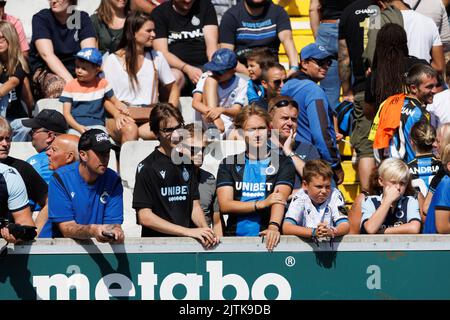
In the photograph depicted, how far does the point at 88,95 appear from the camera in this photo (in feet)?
32.6

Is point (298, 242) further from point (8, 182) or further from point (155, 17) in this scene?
point (155, 17)

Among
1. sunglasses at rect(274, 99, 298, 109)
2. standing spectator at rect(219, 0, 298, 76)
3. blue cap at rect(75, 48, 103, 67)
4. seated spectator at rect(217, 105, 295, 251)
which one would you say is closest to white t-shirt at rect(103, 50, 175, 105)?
blue cap at rect(75, 48, 103, 67)

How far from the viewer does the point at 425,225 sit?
25.5 ft

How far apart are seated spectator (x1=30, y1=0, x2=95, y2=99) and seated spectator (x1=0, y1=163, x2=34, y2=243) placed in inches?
126

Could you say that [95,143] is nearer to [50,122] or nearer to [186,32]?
[50,122]

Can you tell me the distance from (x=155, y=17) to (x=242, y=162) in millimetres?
3280

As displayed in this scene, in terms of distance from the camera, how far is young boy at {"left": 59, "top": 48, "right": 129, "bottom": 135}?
9.88m

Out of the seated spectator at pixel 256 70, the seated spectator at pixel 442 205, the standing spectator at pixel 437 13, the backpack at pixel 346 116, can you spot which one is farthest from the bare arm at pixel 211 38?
the seated spectator at pixel 442 205

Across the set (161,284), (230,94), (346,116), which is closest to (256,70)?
(230,94)

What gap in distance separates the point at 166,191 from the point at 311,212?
3.43 feet

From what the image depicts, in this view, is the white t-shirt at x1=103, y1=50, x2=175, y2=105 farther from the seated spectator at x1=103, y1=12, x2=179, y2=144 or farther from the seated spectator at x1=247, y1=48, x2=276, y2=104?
the seated spectator at x1=247, y1=48, x2=276, y2=104

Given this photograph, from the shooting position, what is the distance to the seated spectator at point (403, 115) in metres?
8.79

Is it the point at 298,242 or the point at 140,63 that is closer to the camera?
the point at 298,242

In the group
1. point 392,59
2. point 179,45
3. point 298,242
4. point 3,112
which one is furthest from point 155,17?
point 298,242
